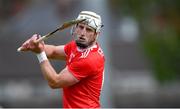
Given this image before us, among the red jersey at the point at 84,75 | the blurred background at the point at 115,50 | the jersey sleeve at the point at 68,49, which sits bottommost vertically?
the blurred background at the point at 115,50

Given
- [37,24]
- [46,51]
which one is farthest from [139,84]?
[46,51]

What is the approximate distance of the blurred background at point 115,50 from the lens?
29.8 meters

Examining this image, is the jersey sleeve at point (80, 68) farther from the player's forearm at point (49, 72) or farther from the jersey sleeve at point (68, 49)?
the jersey sleeve at point (68, 49)

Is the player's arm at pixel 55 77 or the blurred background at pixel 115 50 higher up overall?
the player's arm at pixel 55 77

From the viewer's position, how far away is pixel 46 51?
51.5 feet

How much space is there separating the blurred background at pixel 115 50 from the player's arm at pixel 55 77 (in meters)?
14.3

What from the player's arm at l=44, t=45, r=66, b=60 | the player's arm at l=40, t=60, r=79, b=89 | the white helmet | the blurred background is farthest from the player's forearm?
the blurred background

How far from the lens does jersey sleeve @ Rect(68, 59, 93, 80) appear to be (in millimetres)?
14961

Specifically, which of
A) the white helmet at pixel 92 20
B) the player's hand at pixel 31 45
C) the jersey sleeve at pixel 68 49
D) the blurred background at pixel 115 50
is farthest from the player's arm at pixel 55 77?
the blurred background at pixel 115 50

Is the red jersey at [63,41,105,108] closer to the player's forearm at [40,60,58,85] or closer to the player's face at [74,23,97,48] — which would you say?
the player's face at [74,23,97,48]

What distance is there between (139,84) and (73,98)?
1951cm

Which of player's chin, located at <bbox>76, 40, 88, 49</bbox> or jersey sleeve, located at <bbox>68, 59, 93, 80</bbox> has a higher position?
player's chin, located at <bbox>76, 40, 88, 49</bbox>

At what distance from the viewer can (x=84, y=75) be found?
15.0 m

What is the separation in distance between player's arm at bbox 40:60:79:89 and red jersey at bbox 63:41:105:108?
7 centimetres
